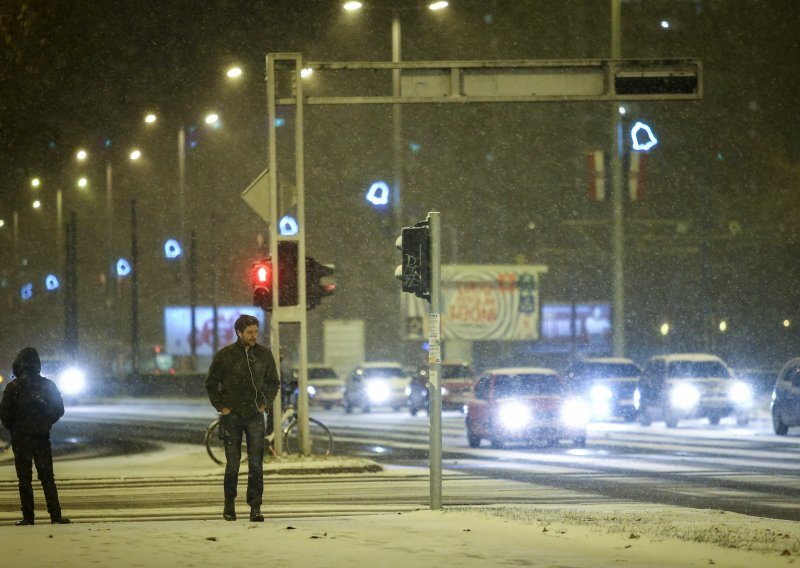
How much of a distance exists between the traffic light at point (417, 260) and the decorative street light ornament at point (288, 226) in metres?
9.11

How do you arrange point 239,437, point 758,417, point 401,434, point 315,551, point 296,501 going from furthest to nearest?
point 758,417 → point 401,434 → point 296,501 → point 239,437 → point 315,551

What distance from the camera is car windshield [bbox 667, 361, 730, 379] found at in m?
37.9

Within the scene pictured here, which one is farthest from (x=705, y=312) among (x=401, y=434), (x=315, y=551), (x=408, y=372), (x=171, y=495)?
(x=315, y=551)

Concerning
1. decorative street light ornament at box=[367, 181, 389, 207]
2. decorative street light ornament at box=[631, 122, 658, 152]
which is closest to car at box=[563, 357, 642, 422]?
decorative street light ornament at box=[367, 181, 389, 207]

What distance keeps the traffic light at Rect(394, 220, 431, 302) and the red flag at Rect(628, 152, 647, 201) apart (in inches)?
982

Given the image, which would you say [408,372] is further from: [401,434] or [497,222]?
[497,222]

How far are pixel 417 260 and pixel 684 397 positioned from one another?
79.4ft

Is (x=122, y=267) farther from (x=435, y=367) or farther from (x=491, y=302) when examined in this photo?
(x=435, y=367)

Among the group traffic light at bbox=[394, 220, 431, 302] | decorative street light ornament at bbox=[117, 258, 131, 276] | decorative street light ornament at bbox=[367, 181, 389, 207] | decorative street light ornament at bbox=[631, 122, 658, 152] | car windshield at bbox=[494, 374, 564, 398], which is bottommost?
car windshield at bbox=[494, 374, 564, 398]

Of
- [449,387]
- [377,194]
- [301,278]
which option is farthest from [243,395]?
[449,387]

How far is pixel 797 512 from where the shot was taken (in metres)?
15.3

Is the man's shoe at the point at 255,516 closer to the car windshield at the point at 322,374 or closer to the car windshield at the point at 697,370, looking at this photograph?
the car windshield at the point at 697,370

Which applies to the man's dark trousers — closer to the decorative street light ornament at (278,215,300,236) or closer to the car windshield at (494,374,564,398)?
the decorative street light ornament at (278,215,300,236)

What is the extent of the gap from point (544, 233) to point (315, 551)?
2800 inches
